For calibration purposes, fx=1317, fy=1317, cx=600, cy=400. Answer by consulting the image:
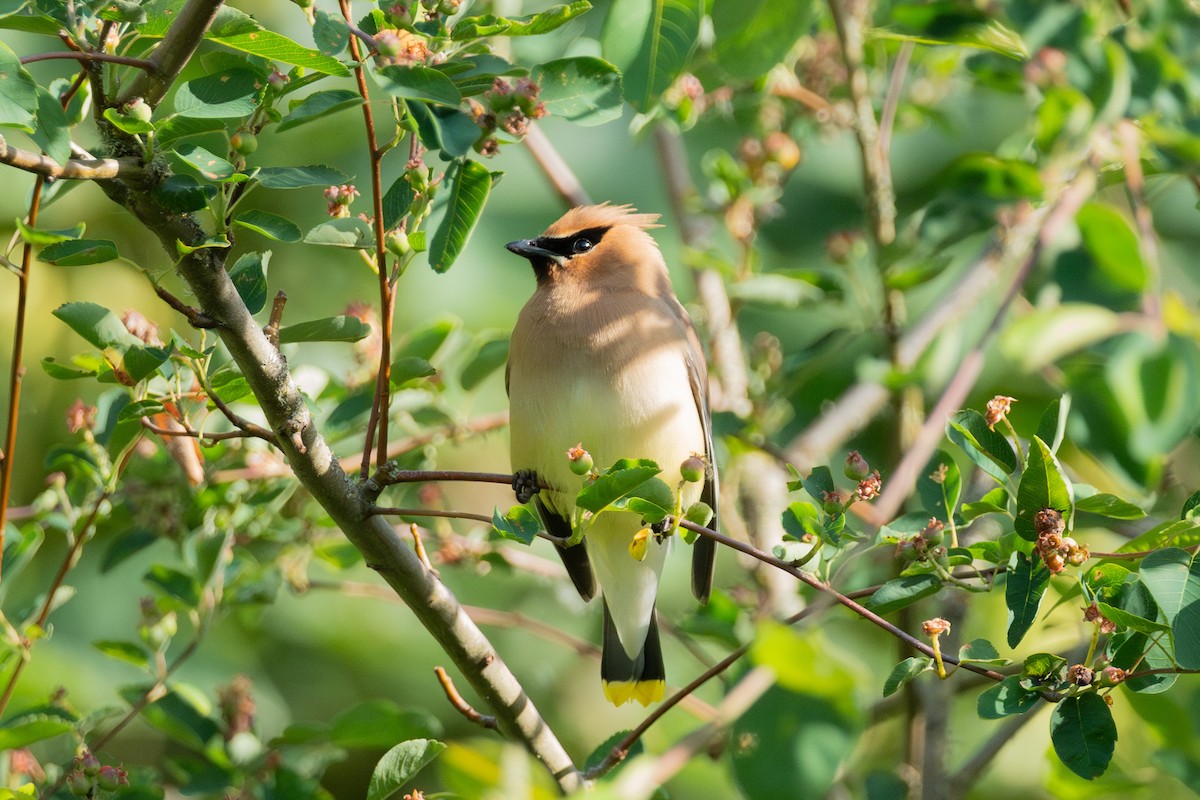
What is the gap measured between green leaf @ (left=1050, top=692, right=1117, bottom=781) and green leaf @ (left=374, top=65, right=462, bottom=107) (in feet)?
4.67

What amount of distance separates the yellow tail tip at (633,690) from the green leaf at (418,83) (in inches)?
101

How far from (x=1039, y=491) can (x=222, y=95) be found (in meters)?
1.52

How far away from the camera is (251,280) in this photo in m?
2.42

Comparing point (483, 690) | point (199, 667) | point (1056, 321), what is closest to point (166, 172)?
point (483, 690)

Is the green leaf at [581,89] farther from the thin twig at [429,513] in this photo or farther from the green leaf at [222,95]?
the thin twig at [429,513]

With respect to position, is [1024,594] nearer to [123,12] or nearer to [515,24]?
[515,24]

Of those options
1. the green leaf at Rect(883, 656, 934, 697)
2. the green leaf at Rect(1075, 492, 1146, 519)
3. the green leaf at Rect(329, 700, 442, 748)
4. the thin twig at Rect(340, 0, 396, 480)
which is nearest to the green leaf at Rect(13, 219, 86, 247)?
the thin twig at Rect(340, 0, 396, 480)

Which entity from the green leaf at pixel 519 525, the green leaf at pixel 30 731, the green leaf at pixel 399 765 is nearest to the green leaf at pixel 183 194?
the green leaf at pixel 519 525

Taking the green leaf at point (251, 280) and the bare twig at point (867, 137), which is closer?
the green leaf at point (251, 280)

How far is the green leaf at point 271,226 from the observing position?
224 cm

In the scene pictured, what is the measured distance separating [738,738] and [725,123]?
4716 millimetres

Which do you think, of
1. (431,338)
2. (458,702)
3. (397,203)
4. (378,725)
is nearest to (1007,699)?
(458,702)

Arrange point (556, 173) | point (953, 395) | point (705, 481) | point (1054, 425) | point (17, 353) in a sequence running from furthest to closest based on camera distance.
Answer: point (556, 173)
point (953, 395)
point (705, 481)
point (17, 353)
point (1054, 425)

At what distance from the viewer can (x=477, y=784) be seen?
4.19 feet
